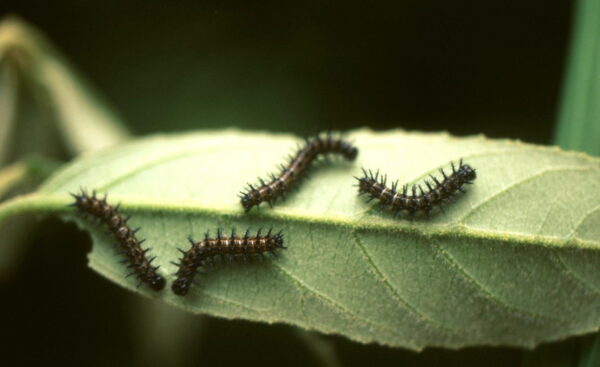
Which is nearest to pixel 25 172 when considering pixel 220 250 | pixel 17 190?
pixel 17 190

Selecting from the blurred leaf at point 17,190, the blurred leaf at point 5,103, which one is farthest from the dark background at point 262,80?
the blurred leaf at point 5,103

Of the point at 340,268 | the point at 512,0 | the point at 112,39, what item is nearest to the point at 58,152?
the point at 112,39

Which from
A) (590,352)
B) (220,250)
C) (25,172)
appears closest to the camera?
(590,352)

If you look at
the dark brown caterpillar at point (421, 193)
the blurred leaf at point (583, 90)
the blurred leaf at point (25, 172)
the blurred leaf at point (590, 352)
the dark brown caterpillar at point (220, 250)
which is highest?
the blurred leaf at point (583, 90)

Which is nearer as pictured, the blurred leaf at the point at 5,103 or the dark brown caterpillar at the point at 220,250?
the dark brown caterpillar at the point at 220,250

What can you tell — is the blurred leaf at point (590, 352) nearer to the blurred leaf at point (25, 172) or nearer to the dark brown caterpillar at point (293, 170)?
the dark brown caterpillar at point (293, 170)

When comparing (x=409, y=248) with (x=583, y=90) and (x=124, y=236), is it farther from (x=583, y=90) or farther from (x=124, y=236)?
(x=124, y=236)

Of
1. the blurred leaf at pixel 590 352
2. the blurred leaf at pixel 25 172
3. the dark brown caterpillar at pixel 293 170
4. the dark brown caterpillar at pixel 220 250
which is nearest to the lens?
the blurred leaf at pixel 590 352

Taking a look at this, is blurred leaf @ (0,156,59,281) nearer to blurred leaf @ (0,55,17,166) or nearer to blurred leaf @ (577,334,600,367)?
blurred leaf @ (0,55,17,166)
